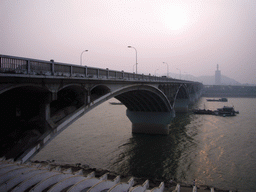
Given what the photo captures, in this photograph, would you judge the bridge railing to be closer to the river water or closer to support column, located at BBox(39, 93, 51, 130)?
support column, located at BBox(39, 93, 51, 130)

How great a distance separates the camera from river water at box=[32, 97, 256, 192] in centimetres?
1873

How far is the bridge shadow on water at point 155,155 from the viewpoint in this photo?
1967 centimetres

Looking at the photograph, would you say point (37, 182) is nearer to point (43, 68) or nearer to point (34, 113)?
point (34, 113)

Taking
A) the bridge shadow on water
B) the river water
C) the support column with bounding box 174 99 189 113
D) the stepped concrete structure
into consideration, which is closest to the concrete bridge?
the stepped concrete structure

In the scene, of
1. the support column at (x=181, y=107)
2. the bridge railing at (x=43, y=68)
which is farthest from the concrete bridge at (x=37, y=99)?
the support column at (x=181, y=107)

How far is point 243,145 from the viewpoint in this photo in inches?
1055

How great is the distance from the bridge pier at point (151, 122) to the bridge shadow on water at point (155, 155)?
1206 mm

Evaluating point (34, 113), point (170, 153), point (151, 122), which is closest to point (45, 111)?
point (34, 113)

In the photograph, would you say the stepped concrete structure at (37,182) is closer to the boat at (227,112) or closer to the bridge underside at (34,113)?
the bridge underside at (34,113)

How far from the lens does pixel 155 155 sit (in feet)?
79.7

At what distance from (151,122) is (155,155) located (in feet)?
33.4

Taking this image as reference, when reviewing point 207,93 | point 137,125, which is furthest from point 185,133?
point 207,93

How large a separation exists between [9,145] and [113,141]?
20164mm

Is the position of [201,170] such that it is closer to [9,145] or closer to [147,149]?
[147,149]
